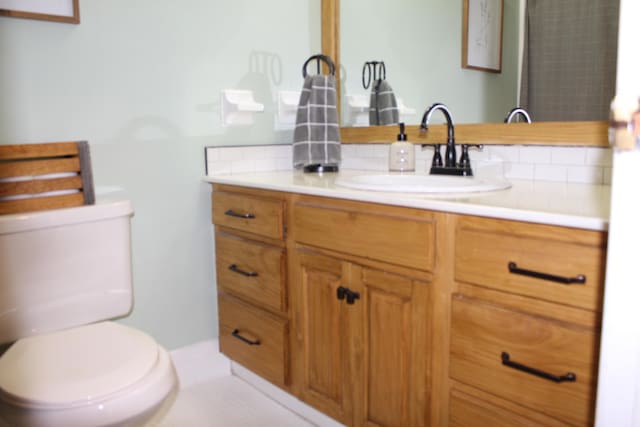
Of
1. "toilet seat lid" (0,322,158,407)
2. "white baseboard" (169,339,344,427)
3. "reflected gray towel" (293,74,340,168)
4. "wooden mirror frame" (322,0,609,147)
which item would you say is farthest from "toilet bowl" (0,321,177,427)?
"wooden mirror frame" (322,0,609,147)

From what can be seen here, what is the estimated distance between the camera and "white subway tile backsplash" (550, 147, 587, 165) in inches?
60.7

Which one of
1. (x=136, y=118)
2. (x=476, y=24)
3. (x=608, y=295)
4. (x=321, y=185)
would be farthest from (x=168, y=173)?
(x=608, y=295)

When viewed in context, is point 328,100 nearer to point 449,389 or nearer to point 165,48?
point 165,48

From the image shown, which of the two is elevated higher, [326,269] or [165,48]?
[165,48]

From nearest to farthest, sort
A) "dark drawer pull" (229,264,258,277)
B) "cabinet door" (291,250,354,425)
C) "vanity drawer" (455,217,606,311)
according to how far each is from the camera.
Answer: "vanity drawer" (455,217,606,311)
"cabinet door" (291,250,354,425)
"dark drawer pull" (229,264,258,277)

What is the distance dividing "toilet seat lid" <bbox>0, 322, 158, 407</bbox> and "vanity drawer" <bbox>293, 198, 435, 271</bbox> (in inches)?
22.1

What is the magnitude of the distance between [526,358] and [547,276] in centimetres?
19

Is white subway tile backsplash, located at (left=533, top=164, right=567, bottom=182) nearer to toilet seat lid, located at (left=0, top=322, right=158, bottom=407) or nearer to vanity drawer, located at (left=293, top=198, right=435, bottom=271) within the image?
vanity drawer, located at (left=293, top=198, right=435, bottom=271)

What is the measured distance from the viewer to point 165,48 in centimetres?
196

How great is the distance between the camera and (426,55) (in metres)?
1.99

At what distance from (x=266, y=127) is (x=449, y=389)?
1.36 meters

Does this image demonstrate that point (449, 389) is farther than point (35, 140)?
No

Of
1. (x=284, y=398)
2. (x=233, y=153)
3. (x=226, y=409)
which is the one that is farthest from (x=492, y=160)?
(x=226, y=409)

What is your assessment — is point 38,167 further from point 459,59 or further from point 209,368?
point 459,59
